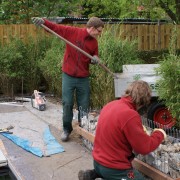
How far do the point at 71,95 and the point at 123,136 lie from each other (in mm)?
2603

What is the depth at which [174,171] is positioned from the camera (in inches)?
157

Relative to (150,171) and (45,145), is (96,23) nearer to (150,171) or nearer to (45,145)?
(45,145)

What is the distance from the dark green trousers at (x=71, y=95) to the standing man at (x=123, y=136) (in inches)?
93.2

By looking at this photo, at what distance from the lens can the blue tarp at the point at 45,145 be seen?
5.59 meters

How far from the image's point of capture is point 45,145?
234 inches

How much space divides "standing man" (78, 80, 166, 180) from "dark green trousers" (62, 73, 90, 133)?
2367 mm

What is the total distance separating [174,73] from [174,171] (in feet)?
5.13

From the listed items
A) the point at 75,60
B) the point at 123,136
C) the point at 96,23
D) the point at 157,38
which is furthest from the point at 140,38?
the point at 123,136

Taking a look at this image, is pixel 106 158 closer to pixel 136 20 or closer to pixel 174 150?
pixel 174 150

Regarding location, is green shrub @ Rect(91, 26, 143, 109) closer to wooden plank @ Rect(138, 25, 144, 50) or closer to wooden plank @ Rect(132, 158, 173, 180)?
wooden plank @ Rect(132, 158, 173, 180)

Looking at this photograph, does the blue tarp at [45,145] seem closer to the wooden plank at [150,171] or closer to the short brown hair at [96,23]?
the wooden plank at [150,171]

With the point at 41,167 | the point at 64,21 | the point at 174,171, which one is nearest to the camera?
the point at 174,171

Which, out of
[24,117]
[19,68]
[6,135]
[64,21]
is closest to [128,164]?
[6,135]

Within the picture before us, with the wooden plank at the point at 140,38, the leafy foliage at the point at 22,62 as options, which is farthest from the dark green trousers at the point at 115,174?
the wooden plank at the point at 140,38
